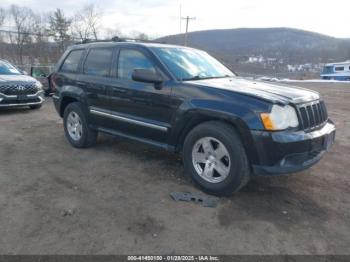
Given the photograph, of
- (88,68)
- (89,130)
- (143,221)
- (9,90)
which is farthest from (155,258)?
(9,90)

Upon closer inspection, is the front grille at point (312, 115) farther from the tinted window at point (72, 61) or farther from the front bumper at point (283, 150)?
the tinted window at point (72, 61)

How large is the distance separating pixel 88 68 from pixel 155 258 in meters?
3.70

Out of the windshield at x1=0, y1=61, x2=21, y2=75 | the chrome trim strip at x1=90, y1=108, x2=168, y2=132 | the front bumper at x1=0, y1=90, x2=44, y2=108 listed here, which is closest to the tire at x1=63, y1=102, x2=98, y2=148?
the chrome trim strip at x1=90, y1=108, x2=168, y2=132

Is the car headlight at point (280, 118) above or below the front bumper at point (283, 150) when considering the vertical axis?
above

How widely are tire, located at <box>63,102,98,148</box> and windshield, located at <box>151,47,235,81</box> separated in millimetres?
1943

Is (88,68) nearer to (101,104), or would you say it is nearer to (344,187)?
(101,104)

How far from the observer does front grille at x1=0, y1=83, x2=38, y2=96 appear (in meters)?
9.00

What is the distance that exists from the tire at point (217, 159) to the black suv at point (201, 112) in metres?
0.01

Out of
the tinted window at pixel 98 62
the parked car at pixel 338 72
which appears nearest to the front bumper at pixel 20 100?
the tinted window at pixel 98 62

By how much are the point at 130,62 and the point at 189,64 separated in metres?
0.89

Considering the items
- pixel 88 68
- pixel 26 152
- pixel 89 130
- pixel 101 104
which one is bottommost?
pixel 26 152

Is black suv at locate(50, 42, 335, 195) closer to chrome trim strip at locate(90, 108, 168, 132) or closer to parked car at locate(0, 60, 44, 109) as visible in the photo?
chrome trim strip at locate(90, 108, 168, 132)

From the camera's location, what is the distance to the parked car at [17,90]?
904 cm

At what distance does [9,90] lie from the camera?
9078mm
